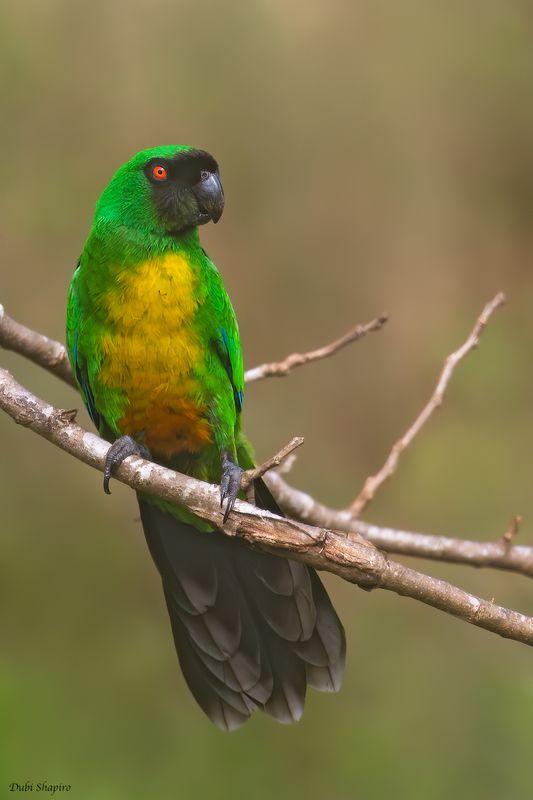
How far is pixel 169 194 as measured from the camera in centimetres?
472

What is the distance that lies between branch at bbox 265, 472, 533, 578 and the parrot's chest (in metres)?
0.64

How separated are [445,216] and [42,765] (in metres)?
5.19

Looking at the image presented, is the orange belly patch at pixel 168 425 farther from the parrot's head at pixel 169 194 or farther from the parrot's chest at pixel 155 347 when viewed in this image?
the parrot's head at pixel 169 194

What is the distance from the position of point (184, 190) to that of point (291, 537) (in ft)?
6.44

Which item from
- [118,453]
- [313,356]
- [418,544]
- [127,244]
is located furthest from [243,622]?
[127,244]

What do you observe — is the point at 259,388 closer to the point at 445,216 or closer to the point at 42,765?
the point at 445,216

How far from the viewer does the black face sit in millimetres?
4723

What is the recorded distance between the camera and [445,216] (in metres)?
8.37

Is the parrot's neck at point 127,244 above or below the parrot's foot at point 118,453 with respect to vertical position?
above

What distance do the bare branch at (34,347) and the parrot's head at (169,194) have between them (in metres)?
0.65

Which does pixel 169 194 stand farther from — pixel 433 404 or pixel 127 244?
pixel 433 404

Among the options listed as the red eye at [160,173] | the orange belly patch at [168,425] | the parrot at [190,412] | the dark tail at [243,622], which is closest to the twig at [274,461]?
the parrot at [190,412]

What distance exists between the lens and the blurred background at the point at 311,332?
6227mm

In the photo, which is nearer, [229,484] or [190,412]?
[229,484]
